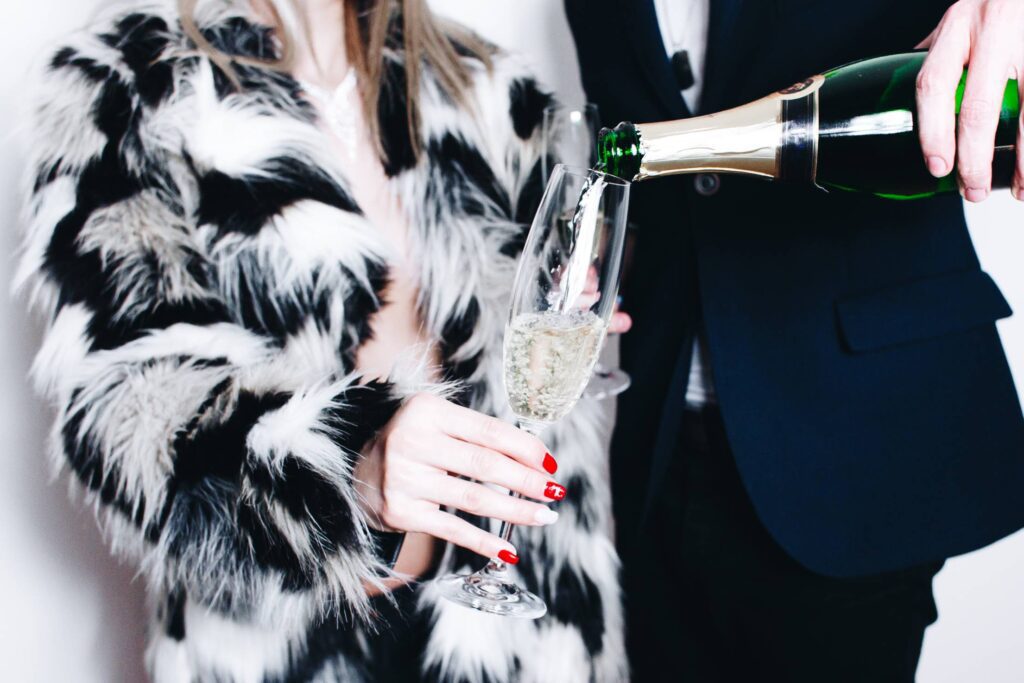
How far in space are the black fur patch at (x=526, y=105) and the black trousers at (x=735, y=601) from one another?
431 mm

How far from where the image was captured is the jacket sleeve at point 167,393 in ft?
2.25

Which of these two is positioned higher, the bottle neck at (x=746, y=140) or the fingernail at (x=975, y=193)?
the bottle neck at (x=746, y=140)

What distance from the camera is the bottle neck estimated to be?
67cm

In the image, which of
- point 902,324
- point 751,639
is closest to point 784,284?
point 902,324

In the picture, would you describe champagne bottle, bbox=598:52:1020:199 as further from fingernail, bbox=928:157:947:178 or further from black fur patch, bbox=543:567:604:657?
black fur patch, bbox=543:567:604:657

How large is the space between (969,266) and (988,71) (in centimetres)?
33

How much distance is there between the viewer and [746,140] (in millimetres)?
687

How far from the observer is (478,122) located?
1.03m

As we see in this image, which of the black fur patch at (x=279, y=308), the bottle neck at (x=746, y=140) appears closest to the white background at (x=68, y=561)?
the black fur patch at (x=279, y=308)

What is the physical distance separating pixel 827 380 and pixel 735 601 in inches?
11.1

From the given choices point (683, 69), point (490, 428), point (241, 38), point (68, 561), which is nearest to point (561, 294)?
point (490, 428)

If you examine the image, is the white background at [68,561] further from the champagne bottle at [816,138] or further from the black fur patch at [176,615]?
the champagne bottle at [816,138]

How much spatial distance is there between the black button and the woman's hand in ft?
1.38

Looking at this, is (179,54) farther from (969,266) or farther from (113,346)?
(969,266)
